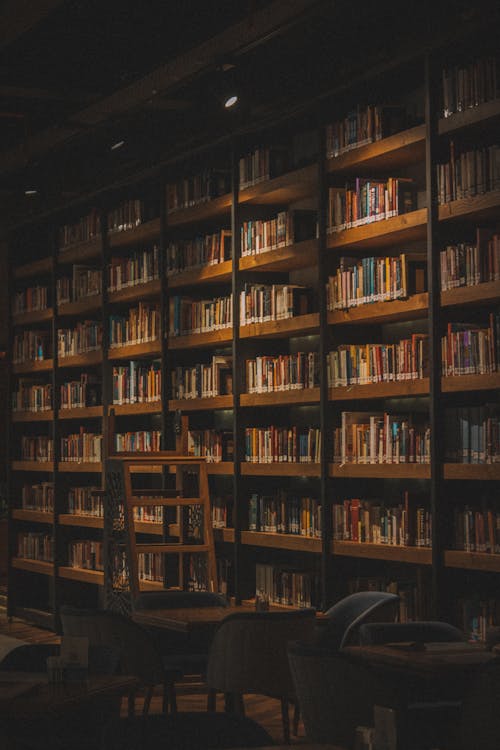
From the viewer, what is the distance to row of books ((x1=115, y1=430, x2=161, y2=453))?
10500mm

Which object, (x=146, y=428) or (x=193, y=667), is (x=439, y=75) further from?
(x=146, y=428)

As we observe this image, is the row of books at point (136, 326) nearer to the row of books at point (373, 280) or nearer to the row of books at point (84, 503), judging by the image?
the row of books at point (84, 503)

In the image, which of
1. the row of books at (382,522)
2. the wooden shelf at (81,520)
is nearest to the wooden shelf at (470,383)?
the row of books at (382,522)

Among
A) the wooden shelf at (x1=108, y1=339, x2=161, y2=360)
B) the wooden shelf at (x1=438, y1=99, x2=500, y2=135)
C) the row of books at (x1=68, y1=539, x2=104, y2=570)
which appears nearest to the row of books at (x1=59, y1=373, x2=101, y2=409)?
the wooden shelf at (x1=108, y1=339, x2=161, y2=360)

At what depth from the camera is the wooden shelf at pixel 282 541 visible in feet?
27.2

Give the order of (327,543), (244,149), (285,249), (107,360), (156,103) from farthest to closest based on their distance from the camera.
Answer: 1. (107,360)
2. (156,103)
3. (244,149)
4. (285,249)
5. (327,543)

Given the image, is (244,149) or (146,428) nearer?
(244,149)

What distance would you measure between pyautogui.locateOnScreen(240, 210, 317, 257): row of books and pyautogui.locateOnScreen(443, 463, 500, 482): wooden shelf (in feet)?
7.56

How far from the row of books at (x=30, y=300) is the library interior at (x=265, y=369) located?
37 centimetres

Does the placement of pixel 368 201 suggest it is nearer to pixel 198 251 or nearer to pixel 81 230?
pixel 198 251

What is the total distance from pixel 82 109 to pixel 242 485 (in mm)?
3608

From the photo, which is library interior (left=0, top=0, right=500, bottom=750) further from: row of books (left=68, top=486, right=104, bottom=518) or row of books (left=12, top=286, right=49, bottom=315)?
row of books (left=12, top=286, right=49, bottom=315)

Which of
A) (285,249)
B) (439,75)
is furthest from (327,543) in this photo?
(439,75)

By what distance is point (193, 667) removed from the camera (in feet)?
23.3
